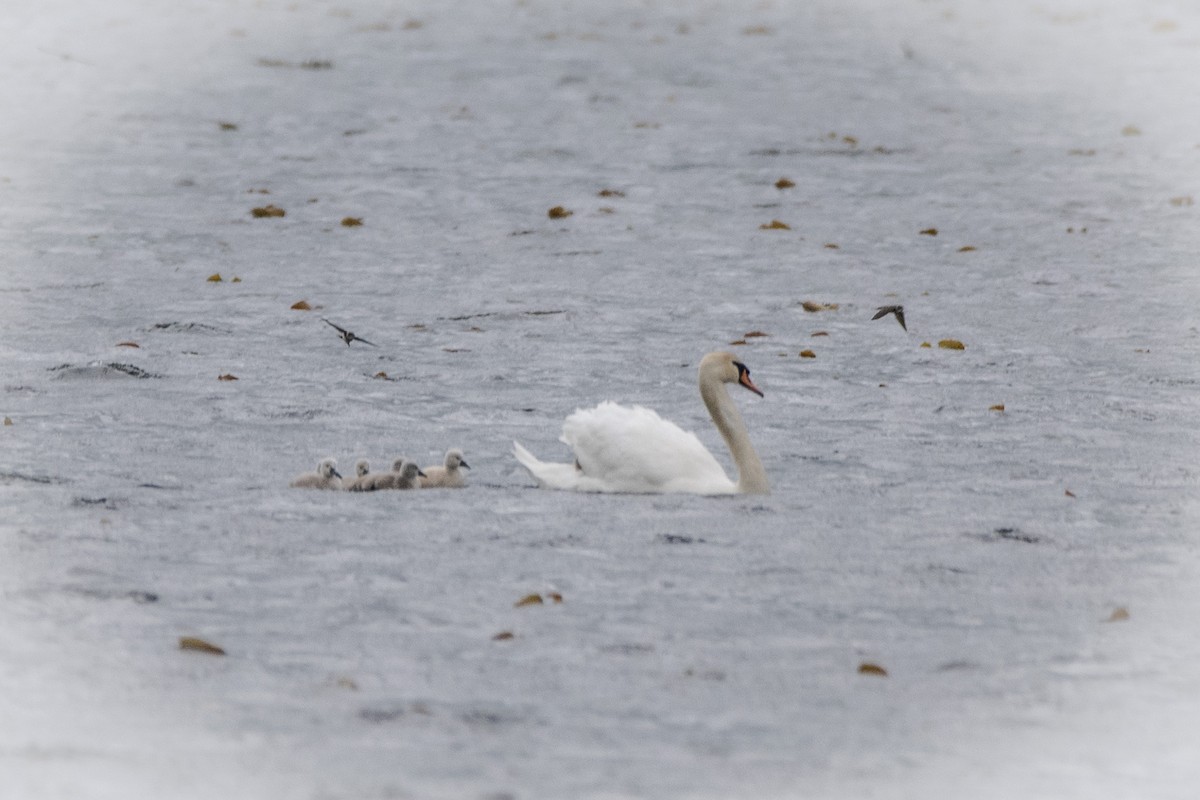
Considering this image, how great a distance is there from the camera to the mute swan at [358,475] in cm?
807

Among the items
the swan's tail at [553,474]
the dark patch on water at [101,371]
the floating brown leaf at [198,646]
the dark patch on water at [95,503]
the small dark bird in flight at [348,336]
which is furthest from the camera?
the small dark bird in flight at [348,336]

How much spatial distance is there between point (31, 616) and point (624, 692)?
2.06m

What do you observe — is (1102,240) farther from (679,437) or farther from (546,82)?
(546,82)

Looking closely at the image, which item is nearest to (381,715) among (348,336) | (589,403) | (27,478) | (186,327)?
(27,478)

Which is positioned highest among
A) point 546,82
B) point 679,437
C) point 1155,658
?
point 546,82

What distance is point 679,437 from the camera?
8.31 meters

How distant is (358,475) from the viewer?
8.20 metres

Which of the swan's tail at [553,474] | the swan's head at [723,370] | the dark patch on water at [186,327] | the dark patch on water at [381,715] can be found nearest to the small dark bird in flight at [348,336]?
the dark patch on water at [186,327]

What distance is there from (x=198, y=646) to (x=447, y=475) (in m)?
2.27

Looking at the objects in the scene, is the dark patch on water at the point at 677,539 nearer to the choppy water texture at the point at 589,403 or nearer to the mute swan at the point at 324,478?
the choppy water texture at the point at 589,403

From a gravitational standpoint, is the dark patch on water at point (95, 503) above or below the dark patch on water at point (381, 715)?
above

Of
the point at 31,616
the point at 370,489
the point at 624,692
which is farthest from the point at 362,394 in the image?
the point at 624,692

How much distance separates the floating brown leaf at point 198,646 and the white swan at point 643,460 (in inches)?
101

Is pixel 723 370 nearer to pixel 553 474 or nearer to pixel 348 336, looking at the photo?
pixel 553 474
